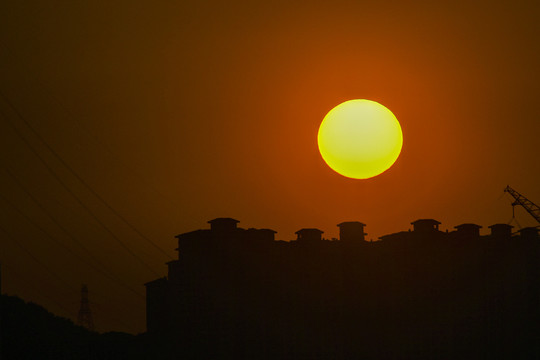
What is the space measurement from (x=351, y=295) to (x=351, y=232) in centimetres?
616

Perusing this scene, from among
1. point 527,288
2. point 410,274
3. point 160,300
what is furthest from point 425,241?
point 160,300

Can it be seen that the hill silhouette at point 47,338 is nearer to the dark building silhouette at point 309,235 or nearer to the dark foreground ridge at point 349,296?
the dark foreground ridge at point 349,296

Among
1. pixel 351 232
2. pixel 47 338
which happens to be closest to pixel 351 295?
pixel 351 232

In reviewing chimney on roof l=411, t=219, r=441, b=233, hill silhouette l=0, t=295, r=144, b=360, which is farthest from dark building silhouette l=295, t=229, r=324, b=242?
hill silhouette l=0, t=295, r=144, b=360

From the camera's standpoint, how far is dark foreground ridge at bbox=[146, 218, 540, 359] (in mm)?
93062

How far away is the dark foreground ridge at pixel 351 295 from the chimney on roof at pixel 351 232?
11 centimetres

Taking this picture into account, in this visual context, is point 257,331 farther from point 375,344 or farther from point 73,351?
point 73,351

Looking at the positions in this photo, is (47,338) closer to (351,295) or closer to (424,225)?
(351,295)

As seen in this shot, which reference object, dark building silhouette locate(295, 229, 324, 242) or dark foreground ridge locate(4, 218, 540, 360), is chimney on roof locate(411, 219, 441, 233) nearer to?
dark foreground ridge locate(4, 218, 540, 360)

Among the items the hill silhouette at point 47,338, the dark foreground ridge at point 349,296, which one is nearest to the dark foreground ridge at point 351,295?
the dark foreground ridge at point 349,296

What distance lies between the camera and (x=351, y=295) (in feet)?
321

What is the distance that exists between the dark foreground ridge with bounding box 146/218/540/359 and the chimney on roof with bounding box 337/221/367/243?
112mm

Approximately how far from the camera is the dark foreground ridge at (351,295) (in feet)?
305

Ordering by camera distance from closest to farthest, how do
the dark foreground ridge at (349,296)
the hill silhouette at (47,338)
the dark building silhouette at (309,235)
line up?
the hill silhouette at (47,338), the dark foreground ridge at (349,296), the dark building silhouette at (309,235)
